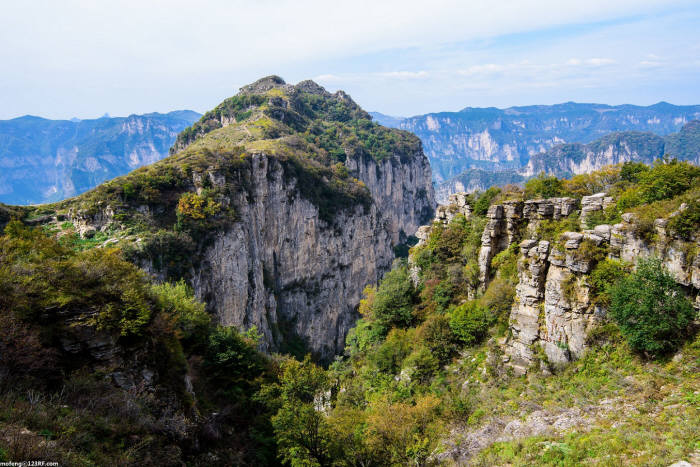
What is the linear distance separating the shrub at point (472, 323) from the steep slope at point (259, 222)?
94.6 feet

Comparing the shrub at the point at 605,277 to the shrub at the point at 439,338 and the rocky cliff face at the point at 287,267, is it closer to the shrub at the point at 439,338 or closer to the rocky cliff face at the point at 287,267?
the shrub at the point at 439,338

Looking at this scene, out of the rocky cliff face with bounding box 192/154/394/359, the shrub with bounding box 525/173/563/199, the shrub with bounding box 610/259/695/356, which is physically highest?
the shrub with bounding box 525/173/563/199

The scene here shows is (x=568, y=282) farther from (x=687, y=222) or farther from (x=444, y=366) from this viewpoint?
(x=444, y=366)

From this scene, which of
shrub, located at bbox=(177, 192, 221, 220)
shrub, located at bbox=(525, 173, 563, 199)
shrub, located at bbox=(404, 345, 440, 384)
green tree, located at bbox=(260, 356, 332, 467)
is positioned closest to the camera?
green tree, located at bbox=(260, 356, 332, 467)

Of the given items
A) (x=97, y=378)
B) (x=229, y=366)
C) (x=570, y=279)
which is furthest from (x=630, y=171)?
(x=97, y=378)

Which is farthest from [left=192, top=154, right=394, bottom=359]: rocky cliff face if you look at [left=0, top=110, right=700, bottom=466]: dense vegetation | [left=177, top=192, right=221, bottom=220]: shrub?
[left=0, top=110, right=700, bottom=466]: dense vegetation

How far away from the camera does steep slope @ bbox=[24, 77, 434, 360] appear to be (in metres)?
38.0

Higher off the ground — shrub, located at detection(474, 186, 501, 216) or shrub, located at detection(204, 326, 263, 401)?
shrub, located at detection(474, 186, 501, 216)

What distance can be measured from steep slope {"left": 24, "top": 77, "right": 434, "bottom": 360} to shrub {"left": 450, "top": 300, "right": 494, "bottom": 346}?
94.6 feet

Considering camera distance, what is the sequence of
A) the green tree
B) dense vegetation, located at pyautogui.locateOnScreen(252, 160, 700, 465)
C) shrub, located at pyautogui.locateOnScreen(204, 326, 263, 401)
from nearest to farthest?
dense vegetation, located at pyautogui.locateOnScreen(252, 160, 700, 465) → the green tree → shrub, located at pyautogui.locateOnScreen(204, 326, 263, 401)

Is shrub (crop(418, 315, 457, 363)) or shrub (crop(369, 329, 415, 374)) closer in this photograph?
shrub (crop(418, 315, 457, 363))

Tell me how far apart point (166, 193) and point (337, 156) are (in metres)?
58.2

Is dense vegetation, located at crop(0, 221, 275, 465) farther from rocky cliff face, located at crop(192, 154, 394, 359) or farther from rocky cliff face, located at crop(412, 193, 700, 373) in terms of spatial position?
rocky cliff face, located at crop(192, 154, 394, 359)

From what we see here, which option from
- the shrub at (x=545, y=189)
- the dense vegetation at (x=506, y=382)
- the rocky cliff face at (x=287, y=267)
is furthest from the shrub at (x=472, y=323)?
the rocky cliff face at (x=287, y=267)
